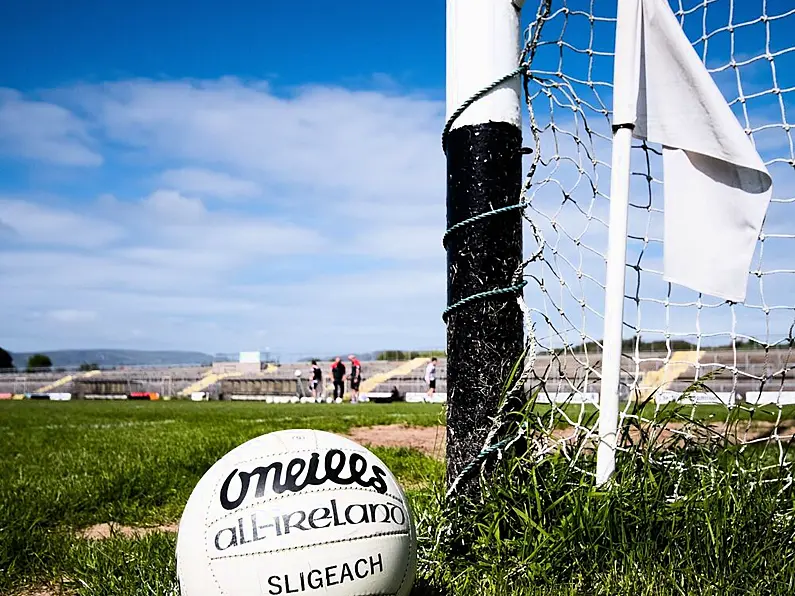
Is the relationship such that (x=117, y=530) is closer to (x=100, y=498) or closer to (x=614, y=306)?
(x=100, y=498)

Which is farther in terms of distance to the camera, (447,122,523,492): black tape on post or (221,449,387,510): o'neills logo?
(447,122,523,492): black tape on post

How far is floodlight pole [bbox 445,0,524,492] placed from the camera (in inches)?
123

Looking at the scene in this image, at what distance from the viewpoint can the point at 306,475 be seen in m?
2.55

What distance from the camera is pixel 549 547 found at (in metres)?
2.72

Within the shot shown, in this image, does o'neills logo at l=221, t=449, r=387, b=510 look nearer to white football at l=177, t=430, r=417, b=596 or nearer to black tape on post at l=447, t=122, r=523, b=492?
white football at l=177, t=430, r=417, b=596

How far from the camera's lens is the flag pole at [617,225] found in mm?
2969

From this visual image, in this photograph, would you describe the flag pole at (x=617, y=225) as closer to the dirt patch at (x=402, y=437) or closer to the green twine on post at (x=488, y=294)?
the green twine on post at (x=488, y=294)

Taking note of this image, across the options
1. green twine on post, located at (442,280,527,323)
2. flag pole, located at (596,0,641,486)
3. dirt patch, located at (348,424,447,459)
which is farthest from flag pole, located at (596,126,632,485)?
Result: dirt patch, located at (348,424,447,459)

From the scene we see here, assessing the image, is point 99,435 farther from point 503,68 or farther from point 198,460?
point 503,68

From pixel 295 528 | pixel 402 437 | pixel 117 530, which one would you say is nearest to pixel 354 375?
pixel 402 437

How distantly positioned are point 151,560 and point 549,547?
6.25ft

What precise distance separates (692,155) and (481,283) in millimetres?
1135

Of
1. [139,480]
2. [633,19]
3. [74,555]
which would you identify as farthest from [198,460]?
[633,19]

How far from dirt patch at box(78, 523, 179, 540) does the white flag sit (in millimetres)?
3236
